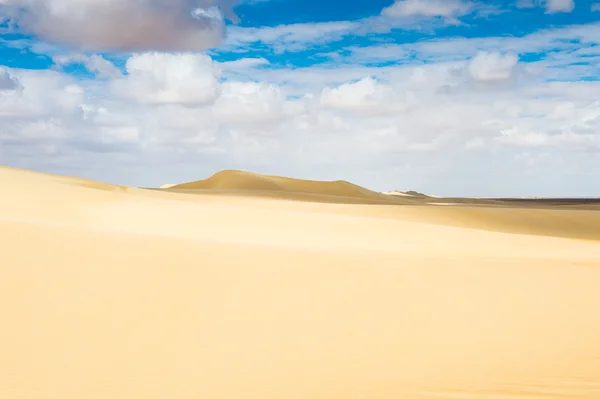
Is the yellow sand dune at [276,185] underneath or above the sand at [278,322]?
above

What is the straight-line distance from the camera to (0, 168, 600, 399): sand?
450 cm

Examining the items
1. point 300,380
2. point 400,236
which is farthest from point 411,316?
point 400,236

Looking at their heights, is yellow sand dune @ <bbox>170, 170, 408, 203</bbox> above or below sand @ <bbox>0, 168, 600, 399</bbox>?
above

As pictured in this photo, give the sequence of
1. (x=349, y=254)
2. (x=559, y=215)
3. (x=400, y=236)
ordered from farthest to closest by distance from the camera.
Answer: (x=559, y=215)
(x=400, y=236)
(x=349, y=254)

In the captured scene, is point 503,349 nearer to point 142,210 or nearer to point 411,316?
point 411,316

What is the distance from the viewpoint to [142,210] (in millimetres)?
19234

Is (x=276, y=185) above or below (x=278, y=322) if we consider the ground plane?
above

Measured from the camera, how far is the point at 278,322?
6180 mm

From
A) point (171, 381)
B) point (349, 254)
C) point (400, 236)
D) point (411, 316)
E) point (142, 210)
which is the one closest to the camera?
point (171, 381)

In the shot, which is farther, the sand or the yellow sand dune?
the yellow sand dune

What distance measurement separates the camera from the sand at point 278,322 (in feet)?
14.8

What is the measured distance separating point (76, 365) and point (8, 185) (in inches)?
759

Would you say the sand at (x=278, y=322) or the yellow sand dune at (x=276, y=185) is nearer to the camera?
the sand at (x=278, y=322)

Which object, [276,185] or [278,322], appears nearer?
[278,322]
